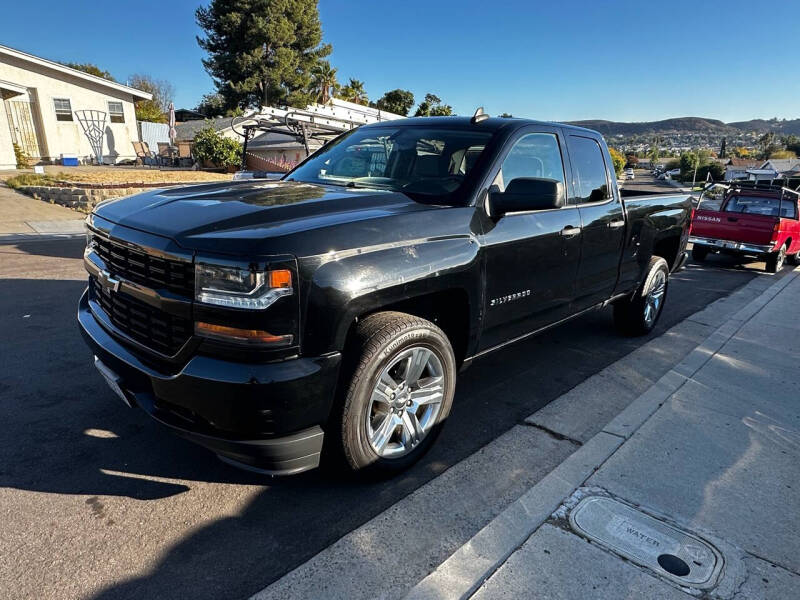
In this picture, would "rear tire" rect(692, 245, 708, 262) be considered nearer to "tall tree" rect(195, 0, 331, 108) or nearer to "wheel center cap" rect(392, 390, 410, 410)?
"wheel center cap" rect(392, 390, 410, 410)

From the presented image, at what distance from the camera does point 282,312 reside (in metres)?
2.12

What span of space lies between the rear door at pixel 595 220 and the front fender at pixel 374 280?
1.44 metres

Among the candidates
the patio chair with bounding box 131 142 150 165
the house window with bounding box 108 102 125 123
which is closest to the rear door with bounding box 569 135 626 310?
the house window with bounding box 108 102 125 123

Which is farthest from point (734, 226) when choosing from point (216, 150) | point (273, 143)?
point (273, 143)

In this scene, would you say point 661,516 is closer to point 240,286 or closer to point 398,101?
point 240,286

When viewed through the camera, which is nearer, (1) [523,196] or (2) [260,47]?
(1) [523,196]

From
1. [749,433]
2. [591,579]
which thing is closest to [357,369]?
[591,579]

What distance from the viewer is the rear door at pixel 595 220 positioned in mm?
3969

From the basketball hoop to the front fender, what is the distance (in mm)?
25626

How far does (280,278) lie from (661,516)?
2.12 m

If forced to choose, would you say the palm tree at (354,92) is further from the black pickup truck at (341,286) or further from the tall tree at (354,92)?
the black pickup truck at (341,286)

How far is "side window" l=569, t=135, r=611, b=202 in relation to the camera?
4020 millimetres

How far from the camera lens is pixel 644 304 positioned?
5297 mm

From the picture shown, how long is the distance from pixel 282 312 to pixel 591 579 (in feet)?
5.41
